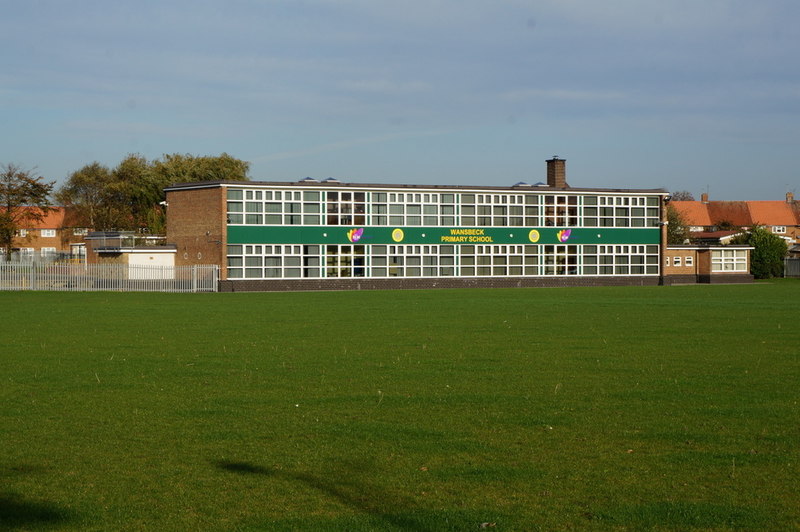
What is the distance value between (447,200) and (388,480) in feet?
191

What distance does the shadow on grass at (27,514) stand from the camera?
6812 millimetres

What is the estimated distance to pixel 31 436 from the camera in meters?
9.74

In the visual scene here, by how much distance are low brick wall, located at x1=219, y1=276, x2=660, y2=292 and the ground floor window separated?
0.47 meters

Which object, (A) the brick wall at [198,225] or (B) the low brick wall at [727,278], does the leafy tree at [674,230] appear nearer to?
(B) the low brick wall at [727,278]

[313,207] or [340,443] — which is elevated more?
[313,207]

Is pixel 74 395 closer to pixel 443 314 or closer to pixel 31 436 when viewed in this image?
pixel 31 436

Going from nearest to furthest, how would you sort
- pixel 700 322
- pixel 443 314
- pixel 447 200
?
pixel 700 322 → pixel 443 314 → pixel 447 200

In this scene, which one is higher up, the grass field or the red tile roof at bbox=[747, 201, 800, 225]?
the red tile roof at bbox=[747, 201, 800, 225]

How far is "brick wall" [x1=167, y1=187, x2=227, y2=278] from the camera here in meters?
59.2

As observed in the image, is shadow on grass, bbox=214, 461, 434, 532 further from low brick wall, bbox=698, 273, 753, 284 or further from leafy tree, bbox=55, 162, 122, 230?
leafy tree, bbox=55, 162, 122, 230

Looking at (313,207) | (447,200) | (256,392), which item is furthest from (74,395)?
(447,200)

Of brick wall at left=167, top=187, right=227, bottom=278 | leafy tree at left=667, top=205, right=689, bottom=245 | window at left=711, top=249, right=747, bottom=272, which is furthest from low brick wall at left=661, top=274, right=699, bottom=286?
brick wall at left=167, top=187, right=227, bottom=278

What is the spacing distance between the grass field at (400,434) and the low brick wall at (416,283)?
3924cm

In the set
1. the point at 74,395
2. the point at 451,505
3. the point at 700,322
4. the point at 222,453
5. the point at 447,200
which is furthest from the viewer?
the point at 447,200
